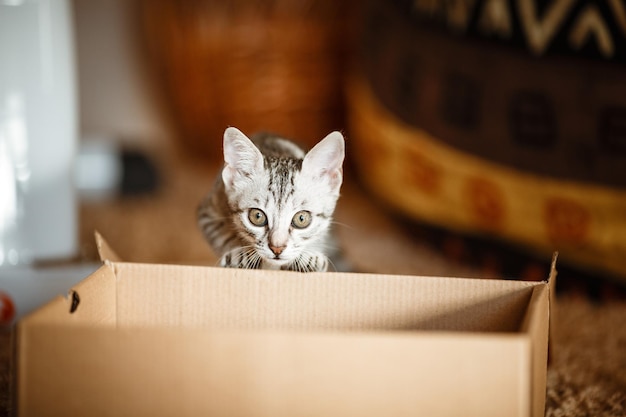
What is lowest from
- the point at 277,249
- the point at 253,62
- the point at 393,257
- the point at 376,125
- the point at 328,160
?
the point at 393,257

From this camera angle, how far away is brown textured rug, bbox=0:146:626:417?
115 centimetres

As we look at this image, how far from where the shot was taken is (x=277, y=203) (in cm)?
108

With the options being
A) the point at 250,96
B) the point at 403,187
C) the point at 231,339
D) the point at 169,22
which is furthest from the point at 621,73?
the point at 169,22

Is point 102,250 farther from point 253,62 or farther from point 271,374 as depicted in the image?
point 253,62

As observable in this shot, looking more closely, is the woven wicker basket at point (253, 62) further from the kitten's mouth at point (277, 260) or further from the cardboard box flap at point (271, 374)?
the cardboard box flap at point (271, 374)

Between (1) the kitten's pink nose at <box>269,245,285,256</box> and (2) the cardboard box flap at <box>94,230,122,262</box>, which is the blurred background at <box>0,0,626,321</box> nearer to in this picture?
(1) the kitten's pink nose at <box>269,245,285,256</box>

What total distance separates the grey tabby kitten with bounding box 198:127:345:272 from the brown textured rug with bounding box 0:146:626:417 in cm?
12

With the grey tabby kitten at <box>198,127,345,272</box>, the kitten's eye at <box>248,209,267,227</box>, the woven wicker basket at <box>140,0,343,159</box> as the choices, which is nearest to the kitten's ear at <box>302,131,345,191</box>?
the grey tabby kitten at <box>198,127,345,272</box>

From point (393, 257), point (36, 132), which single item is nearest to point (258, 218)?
point (36, 132)

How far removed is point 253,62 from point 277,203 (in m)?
1.41

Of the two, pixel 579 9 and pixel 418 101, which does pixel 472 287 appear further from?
pixel 418 101

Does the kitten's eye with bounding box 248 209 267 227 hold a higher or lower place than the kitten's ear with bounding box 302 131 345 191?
lower

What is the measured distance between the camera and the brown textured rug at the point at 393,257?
115cm

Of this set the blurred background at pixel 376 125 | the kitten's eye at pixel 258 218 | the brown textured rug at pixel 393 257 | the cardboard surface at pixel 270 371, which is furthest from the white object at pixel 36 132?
the cardboard surface at pixel 270 371
